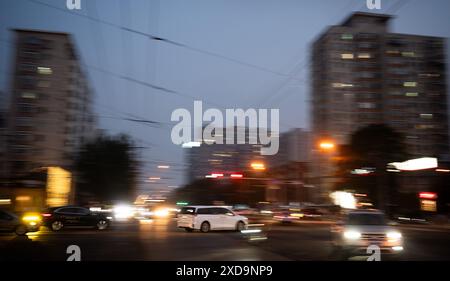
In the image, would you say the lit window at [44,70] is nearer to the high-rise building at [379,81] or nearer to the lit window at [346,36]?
the high-rise building at [379,81]

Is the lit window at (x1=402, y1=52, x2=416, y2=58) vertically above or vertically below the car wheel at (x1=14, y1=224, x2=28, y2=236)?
above

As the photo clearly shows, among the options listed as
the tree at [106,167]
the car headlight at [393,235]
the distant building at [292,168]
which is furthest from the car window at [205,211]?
the tree at [106,167]

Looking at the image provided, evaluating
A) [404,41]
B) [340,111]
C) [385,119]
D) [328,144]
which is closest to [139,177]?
[328,144]

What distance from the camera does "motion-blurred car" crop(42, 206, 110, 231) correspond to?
86.8 ft

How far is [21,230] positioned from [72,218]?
14.2ft

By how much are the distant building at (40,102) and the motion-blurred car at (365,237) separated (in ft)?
207

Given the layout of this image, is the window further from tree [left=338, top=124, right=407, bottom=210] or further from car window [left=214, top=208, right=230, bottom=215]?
tree [left=338, top=124, right=407, bottom=210]

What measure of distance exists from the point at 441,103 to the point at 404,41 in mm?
14970

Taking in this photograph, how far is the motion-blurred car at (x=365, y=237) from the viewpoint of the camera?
43.7ft

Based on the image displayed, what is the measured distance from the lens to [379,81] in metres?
89.3

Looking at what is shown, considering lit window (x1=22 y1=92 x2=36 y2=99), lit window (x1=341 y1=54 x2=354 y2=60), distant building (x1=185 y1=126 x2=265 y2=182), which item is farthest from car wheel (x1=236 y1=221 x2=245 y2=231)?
lit window (x1=341 y1=54 x2=354 y2=60)

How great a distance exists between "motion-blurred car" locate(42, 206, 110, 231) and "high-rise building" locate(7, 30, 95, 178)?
4827cm

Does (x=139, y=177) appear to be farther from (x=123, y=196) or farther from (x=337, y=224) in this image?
(x=337, y=224)

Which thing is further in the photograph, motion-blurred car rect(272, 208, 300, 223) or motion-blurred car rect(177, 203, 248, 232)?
motion-blurred car rect(272, 208, 300, 223)
